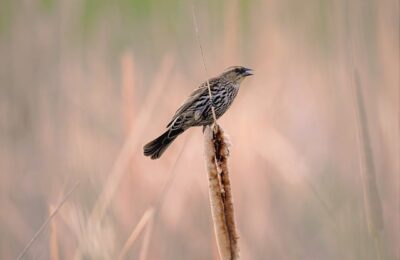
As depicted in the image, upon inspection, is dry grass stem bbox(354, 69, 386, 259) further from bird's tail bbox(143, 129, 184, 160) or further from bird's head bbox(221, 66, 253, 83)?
bird's head bbox(221, 66, 253, 83)

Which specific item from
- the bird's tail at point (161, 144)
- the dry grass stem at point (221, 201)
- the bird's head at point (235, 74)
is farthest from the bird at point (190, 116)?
the dry grass stem at point (221, 201)

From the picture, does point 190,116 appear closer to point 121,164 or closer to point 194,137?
point 121,164

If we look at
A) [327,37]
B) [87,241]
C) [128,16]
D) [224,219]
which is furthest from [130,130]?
[128,16]

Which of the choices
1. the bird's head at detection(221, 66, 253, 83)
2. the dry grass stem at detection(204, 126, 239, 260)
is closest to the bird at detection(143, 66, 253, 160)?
the bird's head at detection(221, 66, 253, 83)

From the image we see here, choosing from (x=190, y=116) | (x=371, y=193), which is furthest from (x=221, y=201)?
(x=190, y=116)

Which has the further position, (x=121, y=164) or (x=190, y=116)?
(x=190, y=116)
